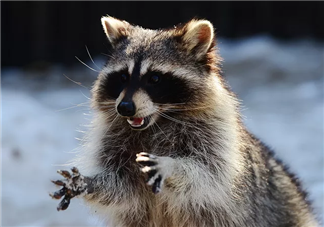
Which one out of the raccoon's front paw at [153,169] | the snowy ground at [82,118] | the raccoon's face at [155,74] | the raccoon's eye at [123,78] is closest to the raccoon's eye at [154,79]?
the raccoon's face at [155,74]

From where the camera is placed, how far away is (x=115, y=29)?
3639mm

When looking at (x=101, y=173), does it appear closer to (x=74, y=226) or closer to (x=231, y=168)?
(x=231, y=168)

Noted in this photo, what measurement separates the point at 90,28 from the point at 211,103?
709 centimetres

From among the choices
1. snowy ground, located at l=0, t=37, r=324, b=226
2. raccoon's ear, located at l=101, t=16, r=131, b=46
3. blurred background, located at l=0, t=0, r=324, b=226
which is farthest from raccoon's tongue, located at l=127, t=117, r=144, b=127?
blurred background, located at l=0, t=0, r=324, b=226

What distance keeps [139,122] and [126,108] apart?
16 centimetres

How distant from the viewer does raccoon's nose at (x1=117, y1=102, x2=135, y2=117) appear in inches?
120

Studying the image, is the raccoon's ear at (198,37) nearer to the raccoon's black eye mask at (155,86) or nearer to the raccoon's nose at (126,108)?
the raccoon's black eye mask at (155,86)

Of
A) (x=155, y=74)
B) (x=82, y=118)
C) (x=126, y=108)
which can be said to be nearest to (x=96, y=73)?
(x=82, y=118)

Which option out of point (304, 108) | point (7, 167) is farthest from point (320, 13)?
point (7, 167)

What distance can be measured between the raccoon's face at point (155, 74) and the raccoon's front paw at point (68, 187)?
0.36 metres

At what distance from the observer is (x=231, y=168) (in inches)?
131

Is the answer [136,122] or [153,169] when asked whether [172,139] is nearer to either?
[136,122]

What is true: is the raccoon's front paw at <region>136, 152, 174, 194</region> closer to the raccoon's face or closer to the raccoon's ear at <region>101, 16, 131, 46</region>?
the raccoon's face

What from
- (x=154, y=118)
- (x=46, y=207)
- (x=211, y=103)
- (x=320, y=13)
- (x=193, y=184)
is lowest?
A: (x=46, y=207)
